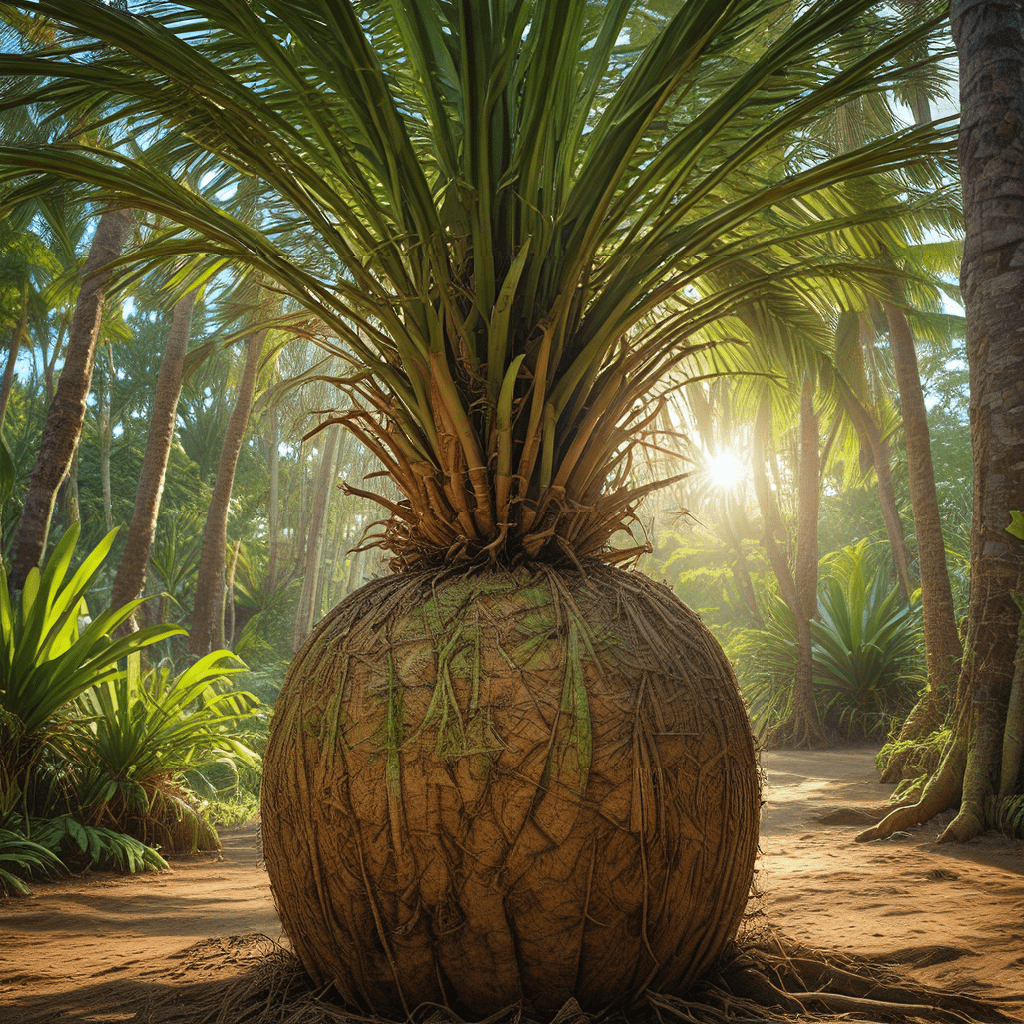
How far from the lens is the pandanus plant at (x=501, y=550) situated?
1551 mm

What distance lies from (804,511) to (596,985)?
9218mm

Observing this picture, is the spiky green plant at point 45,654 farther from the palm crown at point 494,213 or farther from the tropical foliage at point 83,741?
the palm crown at point 494,213

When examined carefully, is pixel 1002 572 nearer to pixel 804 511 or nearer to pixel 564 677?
pixel 564 677

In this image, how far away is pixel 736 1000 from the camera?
5.50 ft

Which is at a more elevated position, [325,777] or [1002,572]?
[1002,572]

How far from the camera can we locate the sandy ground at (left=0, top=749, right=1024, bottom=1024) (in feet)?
6.28

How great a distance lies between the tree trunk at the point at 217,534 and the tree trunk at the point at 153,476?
788mm

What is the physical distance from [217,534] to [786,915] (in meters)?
7.99

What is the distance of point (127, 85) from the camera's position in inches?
78.4

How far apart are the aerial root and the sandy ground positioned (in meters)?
0.10

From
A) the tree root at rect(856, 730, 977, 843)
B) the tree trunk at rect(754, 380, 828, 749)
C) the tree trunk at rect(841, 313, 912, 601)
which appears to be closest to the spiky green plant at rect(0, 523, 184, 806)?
the tree root at rect(856, 730, 977, 843)

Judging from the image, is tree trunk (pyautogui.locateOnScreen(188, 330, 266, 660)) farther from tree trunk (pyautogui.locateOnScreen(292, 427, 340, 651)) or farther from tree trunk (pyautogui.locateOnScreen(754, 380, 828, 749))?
tree trunk (pyautogui.locateOnScreen(754, 380, 828, 749))

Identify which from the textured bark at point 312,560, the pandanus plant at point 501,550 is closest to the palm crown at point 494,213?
the pandanus plant at point 501,550

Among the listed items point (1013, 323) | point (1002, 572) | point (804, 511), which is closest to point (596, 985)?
point (1002, 572)
